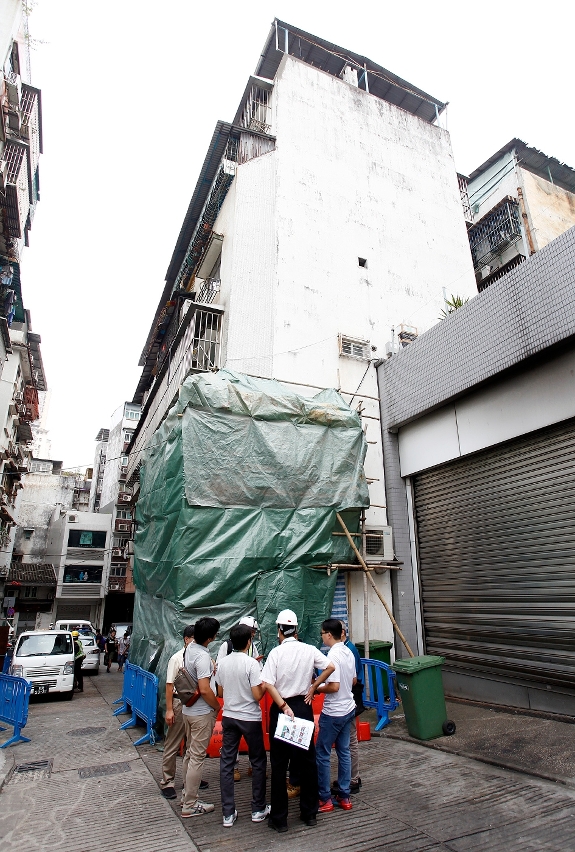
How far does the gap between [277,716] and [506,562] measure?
6021mm

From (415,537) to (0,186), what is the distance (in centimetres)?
1723

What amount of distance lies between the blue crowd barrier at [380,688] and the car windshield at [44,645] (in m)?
8.45

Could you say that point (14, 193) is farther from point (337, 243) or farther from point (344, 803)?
point (344, 803)

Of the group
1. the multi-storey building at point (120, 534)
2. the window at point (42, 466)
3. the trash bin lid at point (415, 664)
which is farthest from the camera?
the window at point (42, 466)

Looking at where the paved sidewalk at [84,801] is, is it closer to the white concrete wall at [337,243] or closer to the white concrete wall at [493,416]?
the white concrete wall at [337,243]

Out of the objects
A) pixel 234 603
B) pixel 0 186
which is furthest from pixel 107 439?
pixel 234 603

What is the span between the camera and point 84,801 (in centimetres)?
504

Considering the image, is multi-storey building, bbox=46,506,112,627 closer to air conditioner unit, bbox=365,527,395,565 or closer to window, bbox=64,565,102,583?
window, bbox=64,565,102,583

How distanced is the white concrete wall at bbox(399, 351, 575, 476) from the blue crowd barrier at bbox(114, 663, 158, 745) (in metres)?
7.20

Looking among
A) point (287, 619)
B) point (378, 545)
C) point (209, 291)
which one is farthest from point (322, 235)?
point (287, 619)

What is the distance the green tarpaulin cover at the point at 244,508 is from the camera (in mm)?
8195

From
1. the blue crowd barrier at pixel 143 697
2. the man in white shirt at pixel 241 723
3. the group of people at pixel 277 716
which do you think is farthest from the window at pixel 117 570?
the man in white shirt at pixel 241 723

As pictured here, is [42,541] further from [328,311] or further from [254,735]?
[254,735]

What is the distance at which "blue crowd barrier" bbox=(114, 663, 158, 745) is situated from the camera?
7.38 metres
